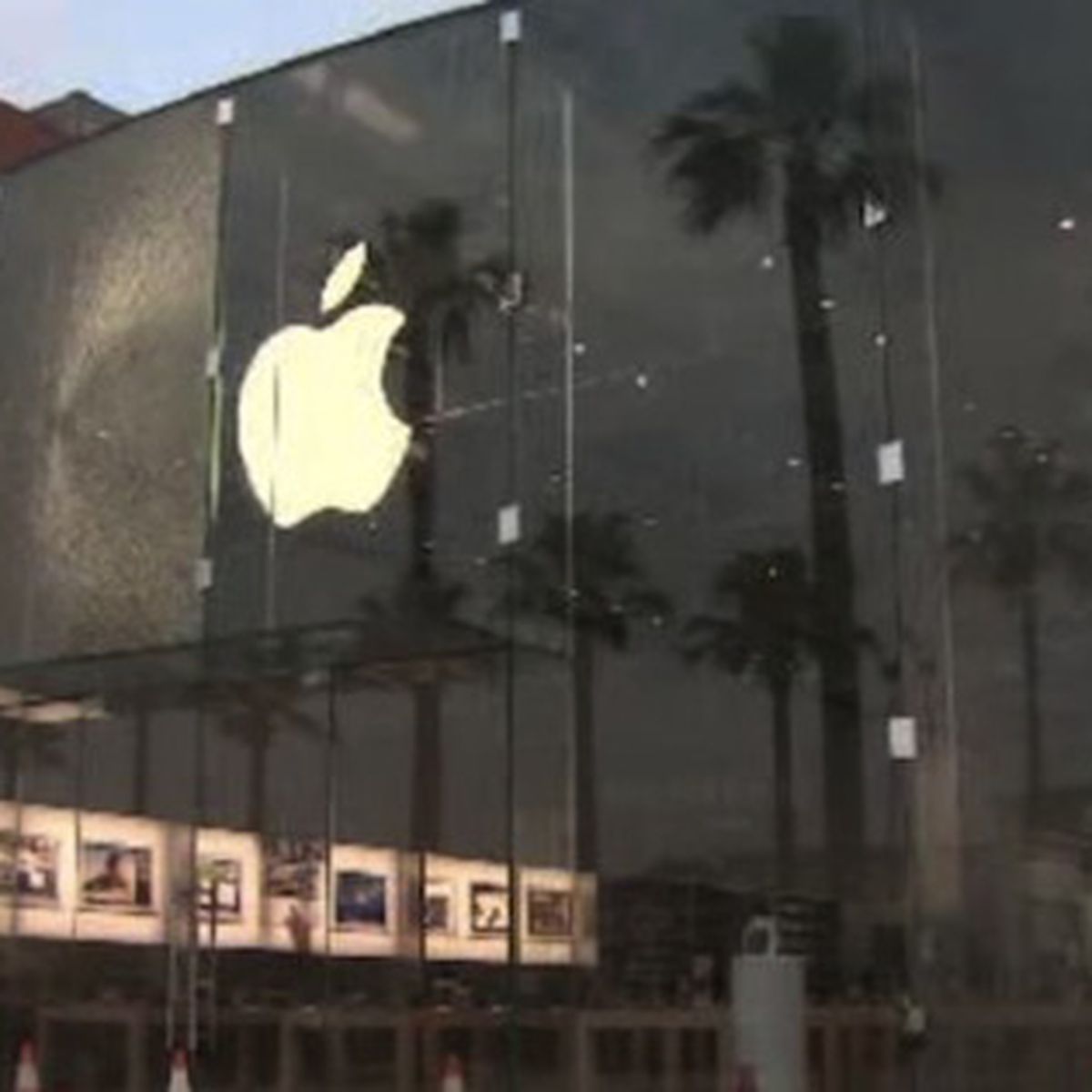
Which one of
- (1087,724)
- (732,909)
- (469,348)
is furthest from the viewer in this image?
(469,348)

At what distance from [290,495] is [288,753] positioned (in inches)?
74.2

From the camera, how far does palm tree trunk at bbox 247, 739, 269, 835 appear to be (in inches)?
678

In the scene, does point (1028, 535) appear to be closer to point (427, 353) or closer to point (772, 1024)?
point (772, 1024)

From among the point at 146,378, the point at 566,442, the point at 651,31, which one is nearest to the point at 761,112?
the point at 651,31

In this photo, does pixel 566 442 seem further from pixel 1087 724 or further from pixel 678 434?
pixel 1087 724

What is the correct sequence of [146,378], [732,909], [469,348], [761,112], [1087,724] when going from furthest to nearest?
[146,378]
[469,348]
[761,112]
[732,909]
[1087,724]

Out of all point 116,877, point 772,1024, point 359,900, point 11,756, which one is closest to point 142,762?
point 116,877

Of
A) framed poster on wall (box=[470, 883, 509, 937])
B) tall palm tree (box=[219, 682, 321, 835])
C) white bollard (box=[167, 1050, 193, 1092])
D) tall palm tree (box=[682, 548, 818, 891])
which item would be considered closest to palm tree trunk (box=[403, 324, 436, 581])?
tall palm tree (box=[219, 682, 321, 835])

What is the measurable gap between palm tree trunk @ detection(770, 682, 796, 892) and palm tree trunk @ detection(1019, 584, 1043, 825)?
1.48 metres

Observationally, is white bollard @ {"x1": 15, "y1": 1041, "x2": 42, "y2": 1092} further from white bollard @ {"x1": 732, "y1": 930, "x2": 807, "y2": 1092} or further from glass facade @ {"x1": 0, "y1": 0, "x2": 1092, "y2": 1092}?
white bollard @ {"x1": 732, "y1": 930, "x2": 807, "y2": 1092}

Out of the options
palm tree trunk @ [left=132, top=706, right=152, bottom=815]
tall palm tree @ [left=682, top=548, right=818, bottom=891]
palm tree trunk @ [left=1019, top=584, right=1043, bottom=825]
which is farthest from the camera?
palm tree trunk @ [left=132, top=706, right=152, bottom=815]

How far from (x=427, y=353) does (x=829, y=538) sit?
3708 mm

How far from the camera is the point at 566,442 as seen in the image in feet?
52.4

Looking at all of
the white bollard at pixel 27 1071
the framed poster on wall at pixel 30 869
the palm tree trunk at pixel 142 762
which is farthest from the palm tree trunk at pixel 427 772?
the framed poster on wall at pixel 30 869
